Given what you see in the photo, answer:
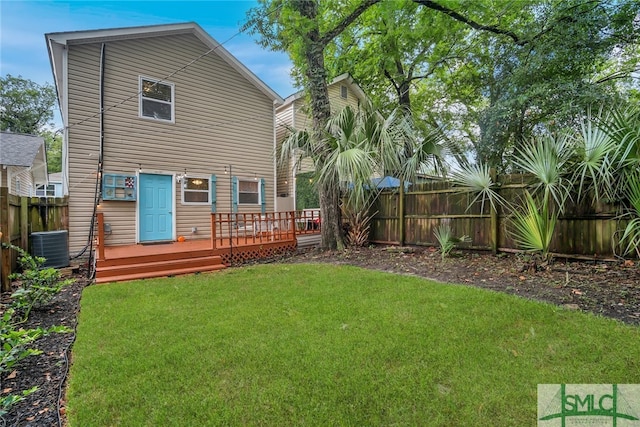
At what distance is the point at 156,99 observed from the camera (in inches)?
329

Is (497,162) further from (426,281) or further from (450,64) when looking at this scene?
(450,64)

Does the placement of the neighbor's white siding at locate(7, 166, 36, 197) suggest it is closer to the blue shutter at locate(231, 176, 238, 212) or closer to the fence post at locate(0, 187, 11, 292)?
the fence post at locate(0, 187, 11, 292)

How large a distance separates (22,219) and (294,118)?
861 centimetres

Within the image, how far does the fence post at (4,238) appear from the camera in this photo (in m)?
4.23

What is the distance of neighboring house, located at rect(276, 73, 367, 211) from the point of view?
444 inches

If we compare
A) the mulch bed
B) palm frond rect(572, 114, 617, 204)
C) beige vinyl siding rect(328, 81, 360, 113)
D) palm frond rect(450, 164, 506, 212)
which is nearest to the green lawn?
the mulch bed

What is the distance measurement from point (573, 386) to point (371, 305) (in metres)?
1.90

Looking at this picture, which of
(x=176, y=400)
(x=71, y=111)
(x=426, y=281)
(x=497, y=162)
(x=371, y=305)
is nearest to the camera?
(x=176, y=400)

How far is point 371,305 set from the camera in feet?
11.7

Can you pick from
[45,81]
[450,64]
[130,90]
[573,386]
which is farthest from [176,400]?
[45,81]

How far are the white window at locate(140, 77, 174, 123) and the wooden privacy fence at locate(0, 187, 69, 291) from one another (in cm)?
300

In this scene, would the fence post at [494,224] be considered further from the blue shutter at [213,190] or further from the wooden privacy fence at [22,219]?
the wooden privacy fence at [22,219]

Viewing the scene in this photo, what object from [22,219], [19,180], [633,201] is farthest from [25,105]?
[633,201]

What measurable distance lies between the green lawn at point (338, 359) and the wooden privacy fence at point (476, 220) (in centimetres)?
227
